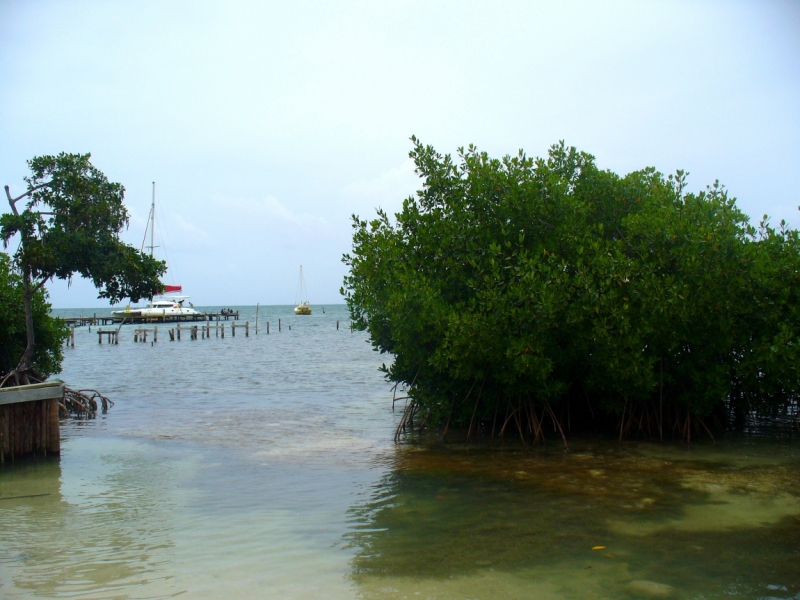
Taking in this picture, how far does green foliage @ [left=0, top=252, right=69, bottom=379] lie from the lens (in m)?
16.2

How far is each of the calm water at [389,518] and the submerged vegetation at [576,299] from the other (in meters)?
1.04

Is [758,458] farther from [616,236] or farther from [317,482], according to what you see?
[317,482]

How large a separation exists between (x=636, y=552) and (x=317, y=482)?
509 cm

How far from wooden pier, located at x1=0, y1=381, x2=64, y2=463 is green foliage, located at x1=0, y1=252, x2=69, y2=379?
5603 mm

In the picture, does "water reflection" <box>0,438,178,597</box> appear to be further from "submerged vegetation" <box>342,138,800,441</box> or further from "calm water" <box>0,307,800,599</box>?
"submerged vegetation" <box>342,138,800,441</box>

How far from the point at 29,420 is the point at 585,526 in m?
9.15

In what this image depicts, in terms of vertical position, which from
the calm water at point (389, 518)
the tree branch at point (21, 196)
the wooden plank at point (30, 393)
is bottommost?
the calm water at point (389, 518)

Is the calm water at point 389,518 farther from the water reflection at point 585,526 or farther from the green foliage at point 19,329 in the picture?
the green foliage at point 19,329

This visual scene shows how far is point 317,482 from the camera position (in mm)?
10469

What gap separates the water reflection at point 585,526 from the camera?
624cm

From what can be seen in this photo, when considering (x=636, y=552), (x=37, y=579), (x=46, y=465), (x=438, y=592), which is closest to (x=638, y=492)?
(x=636, y=552)

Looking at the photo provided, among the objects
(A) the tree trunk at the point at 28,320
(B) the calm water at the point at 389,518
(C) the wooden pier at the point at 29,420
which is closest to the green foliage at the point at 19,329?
(A) the tree trunk at the point at 28,320

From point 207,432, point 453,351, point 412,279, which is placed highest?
point 412,279

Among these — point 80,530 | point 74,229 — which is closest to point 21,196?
point 74,229
